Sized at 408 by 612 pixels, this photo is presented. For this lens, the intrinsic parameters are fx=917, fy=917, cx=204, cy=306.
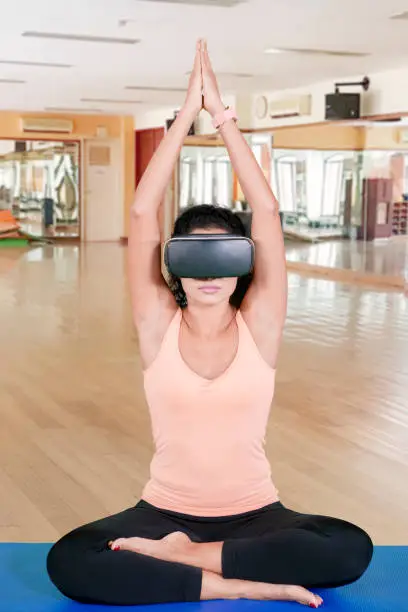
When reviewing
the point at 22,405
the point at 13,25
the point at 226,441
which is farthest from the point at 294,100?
the point at 226,441

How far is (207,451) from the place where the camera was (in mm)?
1920

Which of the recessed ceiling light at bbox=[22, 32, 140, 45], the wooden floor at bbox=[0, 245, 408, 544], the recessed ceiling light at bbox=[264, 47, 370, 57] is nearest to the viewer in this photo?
the wooden floor at bbox=[0, 245, 408, 544]

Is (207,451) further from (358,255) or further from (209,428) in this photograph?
(358,255)

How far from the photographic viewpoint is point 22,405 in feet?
13.7

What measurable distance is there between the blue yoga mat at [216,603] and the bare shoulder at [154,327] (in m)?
0.51

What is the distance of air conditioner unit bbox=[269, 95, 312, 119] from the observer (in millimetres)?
11426

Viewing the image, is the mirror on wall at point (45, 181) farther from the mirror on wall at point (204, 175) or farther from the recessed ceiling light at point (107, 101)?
the mirror on wall at point (204, 175)

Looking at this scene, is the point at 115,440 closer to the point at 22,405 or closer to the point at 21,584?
the point at 22,405

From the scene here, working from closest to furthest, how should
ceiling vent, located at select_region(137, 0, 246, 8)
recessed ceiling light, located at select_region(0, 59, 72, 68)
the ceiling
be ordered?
ceiling vent, located at select_region(137, 0, 246, 8) → the ceiling → recessed ceiling light, located at select_region(0, 59, 72, 68)

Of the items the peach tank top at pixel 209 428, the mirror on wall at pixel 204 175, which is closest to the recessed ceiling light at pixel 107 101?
the mirror on wall at pixel 204 175

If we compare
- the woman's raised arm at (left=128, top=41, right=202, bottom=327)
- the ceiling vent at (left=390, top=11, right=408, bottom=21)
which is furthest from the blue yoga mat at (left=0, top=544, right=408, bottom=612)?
the ceiling vent at (left=390, top=11, right=408, bottom=21)

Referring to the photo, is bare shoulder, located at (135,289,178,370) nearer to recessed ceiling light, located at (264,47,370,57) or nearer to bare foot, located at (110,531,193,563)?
bare foot, located at (110,531,193,563)

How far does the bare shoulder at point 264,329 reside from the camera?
1959mm

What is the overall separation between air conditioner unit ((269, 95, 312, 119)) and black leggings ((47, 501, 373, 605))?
392 inches
